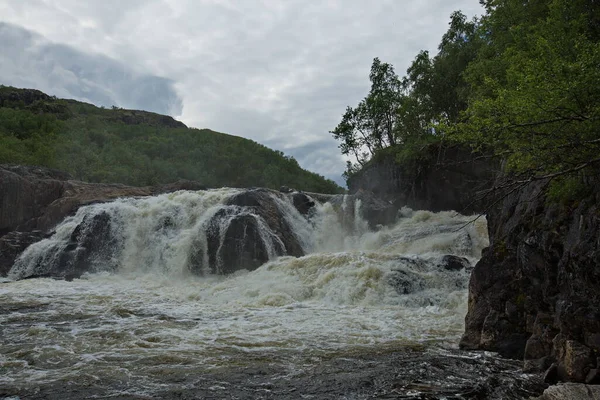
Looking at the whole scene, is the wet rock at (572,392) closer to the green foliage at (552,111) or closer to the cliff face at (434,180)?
the green foliage at (552,111)

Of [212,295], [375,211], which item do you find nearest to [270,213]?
[375,211]

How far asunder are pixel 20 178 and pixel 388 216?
25.2 metres

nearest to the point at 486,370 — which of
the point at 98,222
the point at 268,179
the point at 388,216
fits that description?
the point at 388,216

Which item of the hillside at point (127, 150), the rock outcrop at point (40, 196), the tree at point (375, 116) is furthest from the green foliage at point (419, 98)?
the hillside at point (127, 150)

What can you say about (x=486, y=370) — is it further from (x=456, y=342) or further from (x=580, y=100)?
(x=580, y=100)

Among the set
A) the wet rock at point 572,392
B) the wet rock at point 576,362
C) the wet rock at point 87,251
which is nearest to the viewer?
the wet rock at point 572,392

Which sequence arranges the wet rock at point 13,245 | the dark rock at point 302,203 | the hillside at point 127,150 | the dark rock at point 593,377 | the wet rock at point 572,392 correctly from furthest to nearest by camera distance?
the hillside at point 127,150
the dark rock at point 302,203
the wet rock at point 13,245
the dark rock at point 593,377
the wet rock at point 572,392

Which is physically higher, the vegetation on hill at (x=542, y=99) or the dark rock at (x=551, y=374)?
the vegetation on hill at (x=542, y=99)

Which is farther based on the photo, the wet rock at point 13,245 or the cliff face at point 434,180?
the cliff face at point 434,180

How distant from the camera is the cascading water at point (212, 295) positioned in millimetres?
7664

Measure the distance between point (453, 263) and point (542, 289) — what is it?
7576 millimetres

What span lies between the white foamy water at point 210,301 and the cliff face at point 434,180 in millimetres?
1915

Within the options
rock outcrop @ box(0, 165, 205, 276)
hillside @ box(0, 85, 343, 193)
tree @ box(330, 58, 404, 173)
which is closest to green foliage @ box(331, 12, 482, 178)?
tree @ box(330, 58, 404, 173)

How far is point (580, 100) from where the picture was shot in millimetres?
6484
